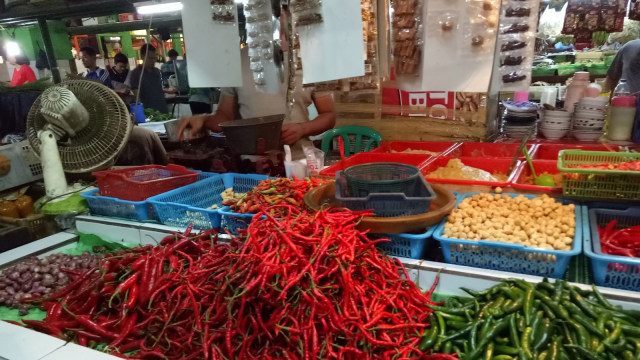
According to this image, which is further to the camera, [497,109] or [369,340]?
[497,109]

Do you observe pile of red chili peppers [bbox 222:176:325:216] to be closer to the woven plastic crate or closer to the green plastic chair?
the woven plastic crate

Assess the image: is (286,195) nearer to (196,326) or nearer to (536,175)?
(196,326)

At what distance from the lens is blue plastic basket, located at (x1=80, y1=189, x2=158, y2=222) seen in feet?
9.08

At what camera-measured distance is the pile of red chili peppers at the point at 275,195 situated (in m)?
2.46

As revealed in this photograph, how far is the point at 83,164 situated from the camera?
304 centimetres

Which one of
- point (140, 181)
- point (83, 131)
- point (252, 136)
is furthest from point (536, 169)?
point (83, 131)

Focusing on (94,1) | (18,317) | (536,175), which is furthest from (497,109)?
(18,317)

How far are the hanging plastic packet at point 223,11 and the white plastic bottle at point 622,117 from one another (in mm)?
3421

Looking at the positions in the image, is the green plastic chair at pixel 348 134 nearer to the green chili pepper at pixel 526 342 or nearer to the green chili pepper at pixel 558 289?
the green chili pepper at pixel 558 289

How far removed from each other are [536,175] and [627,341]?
5.17ft

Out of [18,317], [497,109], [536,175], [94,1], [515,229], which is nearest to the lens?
[515,229]

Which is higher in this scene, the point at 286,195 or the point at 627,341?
the point at 286,195

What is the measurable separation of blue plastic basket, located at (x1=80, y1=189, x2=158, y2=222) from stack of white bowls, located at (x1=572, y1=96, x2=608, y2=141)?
3847mm

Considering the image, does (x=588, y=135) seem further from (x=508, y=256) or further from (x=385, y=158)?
(x=508, y=256)
